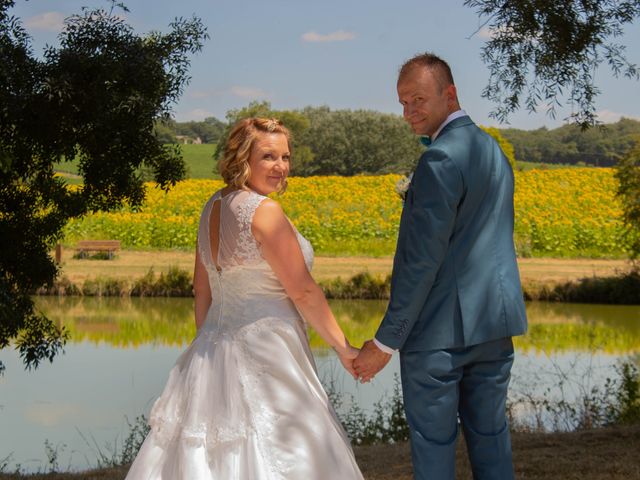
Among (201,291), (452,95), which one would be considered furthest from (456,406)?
(201,291)

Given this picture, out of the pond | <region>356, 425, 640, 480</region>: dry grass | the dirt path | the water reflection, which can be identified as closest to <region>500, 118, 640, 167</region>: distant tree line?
the dirt path

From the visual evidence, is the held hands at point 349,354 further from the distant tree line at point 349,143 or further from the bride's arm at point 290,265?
the distant tree line at point 349,143

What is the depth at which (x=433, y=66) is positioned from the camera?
3.65 meters

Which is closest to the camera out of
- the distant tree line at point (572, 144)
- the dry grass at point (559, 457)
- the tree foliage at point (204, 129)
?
the dry grass at point (559, 457)

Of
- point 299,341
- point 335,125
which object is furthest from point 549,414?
point 335,125

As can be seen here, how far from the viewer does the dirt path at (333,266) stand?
2078cm

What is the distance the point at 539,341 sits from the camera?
50.4ft

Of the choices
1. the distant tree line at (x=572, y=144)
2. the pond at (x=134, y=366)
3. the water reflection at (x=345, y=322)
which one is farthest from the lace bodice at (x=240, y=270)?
the distant tree line at (x=572, y=144)

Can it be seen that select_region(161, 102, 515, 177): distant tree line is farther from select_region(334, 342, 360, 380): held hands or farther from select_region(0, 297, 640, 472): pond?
select_region(334, 342, 360, 380): held hands

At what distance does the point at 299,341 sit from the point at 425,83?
3.90 ft

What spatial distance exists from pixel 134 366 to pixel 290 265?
11.1 m

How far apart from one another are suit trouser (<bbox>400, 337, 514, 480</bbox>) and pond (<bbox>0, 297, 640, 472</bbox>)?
5715 millimetres

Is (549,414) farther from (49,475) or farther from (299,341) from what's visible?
(299,341)

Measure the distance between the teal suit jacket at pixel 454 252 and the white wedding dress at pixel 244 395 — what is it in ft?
1.66
